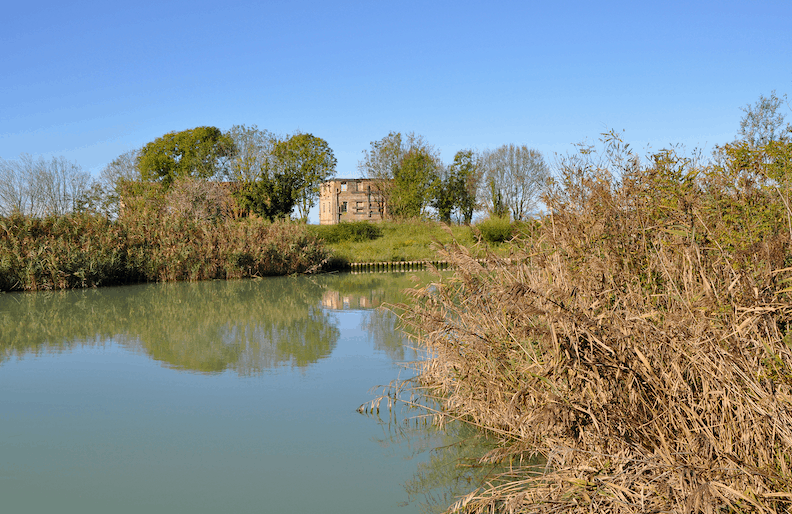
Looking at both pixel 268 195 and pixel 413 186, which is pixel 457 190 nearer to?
pixel 413 186

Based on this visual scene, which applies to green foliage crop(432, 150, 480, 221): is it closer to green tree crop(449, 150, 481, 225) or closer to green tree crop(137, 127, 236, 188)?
green tree crop(449, 150, 481, 225)

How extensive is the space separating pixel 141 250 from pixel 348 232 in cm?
1309

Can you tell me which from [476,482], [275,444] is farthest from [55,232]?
[476,482]

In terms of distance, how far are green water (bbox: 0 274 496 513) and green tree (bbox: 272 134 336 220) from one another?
27.6 meters

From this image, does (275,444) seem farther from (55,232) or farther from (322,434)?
(55,232)

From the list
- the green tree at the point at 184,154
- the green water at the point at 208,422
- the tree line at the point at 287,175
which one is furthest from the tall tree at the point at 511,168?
the green water at the point at 208,422

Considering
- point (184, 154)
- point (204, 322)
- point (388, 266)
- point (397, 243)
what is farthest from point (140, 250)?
point (184, 154)

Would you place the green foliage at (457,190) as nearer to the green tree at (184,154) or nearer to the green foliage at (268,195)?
the green foliage at (268,195)

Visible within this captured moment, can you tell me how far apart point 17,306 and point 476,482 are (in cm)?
1342

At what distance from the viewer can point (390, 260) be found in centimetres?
2833

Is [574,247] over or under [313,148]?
under

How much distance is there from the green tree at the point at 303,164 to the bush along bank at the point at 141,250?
15.1 meters

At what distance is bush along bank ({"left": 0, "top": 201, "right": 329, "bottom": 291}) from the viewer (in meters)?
17.5

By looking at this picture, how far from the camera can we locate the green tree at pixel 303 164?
38688mm
